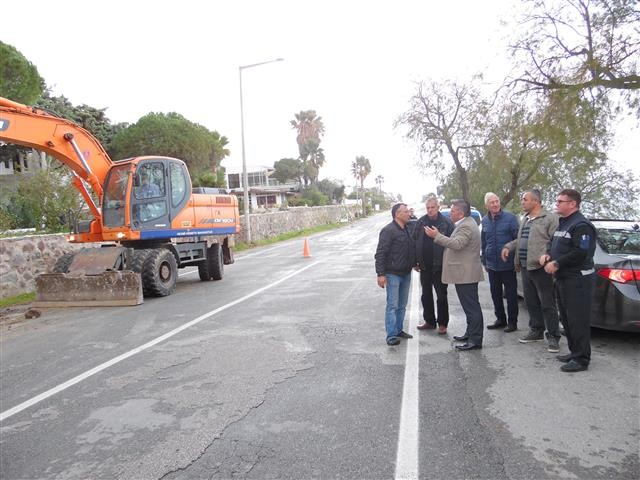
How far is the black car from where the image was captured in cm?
537

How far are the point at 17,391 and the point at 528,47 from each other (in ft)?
45.1

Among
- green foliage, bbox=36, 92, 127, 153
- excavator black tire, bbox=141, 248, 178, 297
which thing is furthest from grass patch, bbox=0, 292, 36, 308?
green foliage, bbox=36, 92, 127, 153

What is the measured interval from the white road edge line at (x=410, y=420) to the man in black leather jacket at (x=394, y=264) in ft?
1.14

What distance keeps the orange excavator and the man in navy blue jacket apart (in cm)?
653

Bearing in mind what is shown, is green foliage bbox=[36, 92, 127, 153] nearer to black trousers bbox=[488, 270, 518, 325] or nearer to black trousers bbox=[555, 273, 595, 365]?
black trousers bbox=[488, 270, 518, 325]

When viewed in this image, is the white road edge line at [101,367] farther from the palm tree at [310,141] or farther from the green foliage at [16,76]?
the palm tree at [310,141]

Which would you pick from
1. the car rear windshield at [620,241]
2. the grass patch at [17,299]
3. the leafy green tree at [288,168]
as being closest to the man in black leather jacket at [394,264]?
the car rear windshield at [620,241]

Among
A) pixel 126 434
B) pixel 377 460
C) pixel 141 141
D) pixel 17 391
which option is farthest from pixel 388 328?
pixel 141 141

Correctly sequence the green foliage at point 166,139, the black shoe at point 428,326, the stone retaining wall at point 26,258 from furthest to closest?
1. the green foliage at point 166,139
2. the stone retaining wall at point 26,258
3. the black shoe at point 428,326

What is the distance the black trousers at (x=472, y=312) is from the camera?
19.1 feet

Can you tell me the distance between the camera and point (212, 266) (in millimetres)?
13031

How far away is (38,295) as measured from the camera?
9.96 meters

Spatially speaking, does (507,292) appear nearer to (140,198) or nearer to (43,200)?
(140,198)

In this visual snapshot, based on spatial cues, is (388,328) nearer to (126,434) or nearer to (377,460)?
(377,460)
